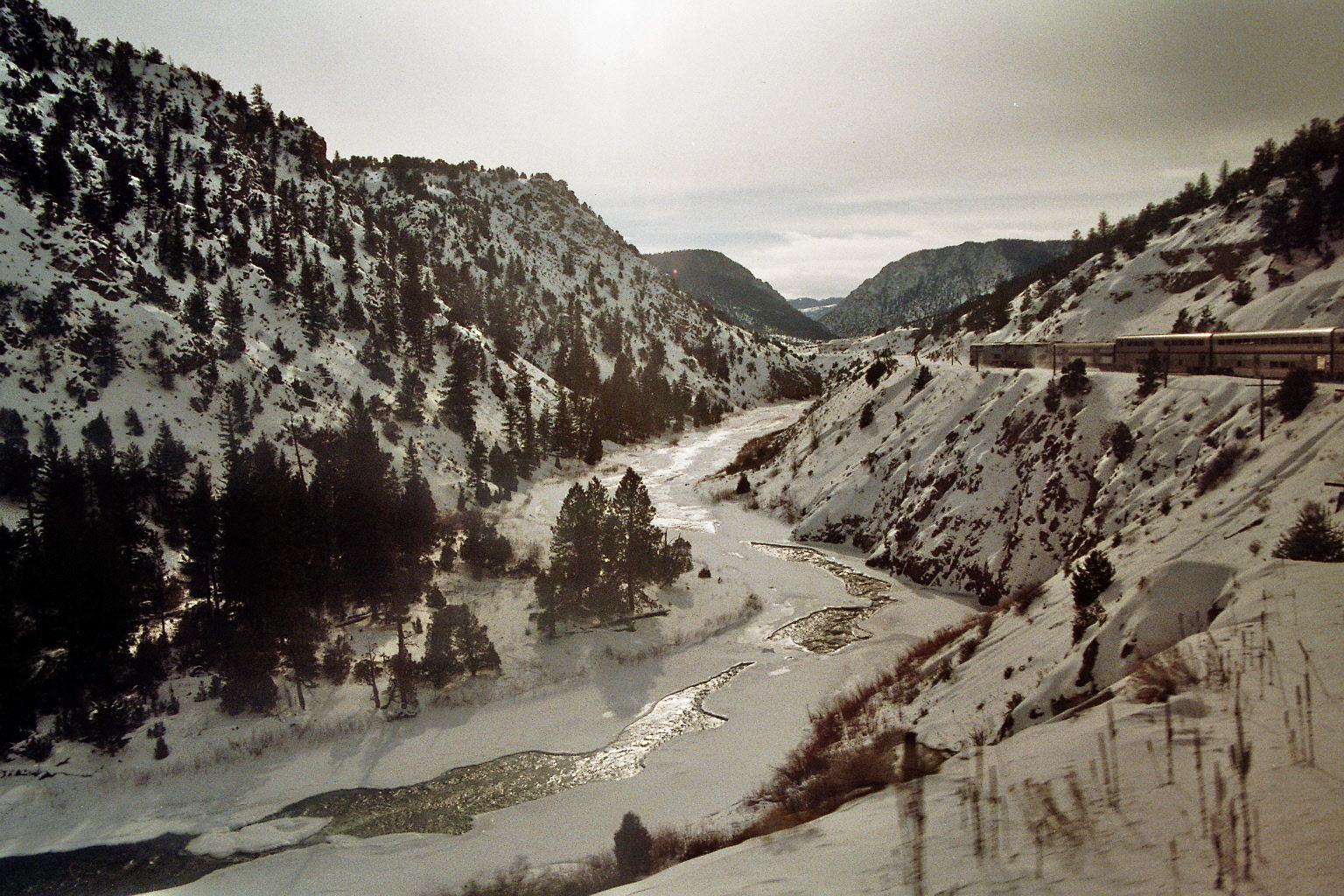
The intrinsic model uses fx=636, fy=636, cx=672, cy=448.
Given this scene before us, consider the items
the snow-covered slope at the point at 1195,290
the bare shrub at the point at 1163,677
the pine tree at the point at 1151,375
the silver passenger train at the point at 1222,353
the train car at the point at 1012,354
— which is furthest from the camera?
the train car at the point at 1012,354

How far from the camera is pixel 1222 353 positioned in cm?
3053

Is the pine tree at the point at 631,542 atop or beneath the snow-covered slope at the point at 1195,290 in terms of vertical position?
beneath

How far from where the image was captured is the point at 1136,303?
56.3m

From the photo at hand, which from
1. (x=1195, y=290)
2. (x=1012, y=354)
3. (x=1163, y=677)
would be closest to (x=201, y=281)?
(x=1012, y=354)

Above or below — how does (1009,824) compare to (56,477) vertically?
below

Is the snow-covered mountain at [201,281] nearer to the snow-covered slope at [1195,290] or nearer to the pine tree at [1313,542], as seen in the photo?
the pine tree at [1313,542]

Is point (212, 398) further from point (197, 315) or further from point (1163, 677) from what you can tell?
point (1163, 677)

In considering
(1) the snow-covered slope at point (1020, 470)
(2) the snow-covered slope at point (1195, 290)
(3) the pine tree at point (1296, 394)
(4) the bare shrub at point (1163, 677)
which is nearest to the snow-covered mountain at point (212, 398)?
(1) the snow-covered slope at point (1020, 470)

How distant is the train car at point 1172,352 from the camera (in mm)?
31781

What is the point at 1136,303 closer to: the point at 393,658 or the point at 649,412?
the point at 393,658

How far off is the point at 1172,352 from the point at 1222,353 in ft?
11.9

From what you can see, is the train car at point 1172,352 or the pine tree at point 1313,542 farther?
the train car at point 1172,352

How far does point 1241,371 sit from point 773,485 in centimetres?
3591

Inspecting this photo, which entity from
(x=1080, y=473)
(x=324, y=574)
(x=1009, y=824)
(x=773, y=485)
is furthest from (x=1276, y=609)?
(x=773, y=485)
